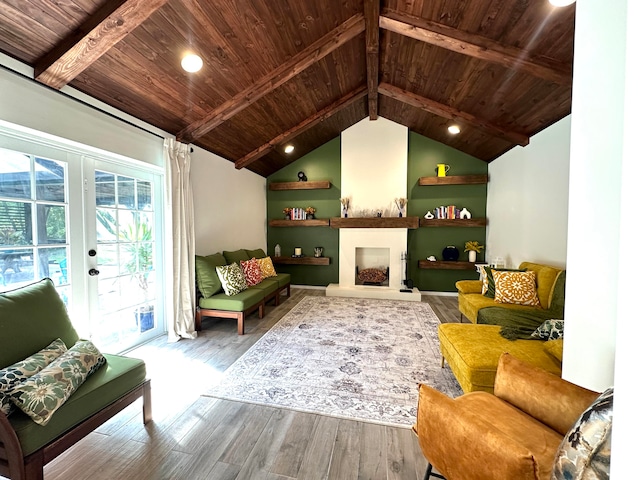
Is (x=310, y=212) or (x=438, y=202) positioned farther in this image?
(x=310, y=212)

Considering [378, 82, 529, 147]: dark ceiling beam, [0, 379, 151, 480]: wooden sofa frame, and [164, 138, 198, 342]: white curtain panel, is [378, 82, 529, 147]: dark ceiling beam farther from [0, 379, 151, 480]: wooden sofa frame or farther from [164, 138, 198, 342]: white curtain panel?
[0, 379, 151, 480]: wooden sofa frame

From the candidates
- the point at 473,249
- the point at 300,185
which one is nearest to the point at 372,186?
the point at 300,185

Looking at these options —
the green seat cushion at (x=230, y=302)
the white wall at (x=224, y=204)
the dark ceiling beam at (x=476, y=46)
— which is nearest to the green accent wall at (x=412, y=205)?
the white wall at (x=224, y=204)

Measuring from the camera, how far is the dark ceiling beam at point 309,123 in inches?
165

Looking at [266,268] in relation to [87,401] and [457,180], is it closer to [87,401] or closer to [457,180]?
[87,401]

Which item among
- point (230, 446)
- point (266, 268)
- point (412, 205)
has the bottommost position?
point (230, 446)

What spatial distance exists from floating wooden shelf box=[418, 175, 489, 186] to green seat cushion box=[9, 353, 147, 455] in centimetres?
510

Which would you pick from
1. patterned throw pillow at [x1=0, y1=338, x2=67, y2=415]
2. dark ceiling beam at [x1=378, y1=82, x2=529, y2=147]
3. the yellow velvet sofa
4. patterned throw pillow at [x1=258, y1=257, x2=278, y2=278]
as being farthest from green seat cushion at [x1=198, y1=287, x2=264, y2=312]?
dark ceiling beam at [x1=378, y1=82, x2=529, y2=147]

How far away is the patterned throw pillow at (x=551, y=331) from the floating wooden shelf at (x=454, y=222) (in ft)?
10.6

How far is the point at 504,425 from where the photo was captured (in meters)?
1.11

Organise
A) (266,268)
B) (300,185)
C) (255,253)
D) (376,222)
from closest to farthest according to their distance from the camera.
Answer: (266,268)
(255,253)
(376,222)
(300,185)

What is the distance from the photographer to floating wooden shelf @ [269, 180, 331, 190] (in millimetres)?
5645

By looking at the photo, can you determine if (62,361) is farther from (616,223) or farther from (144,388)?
(616,223)

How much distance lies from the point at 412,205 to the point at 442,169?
852mm
